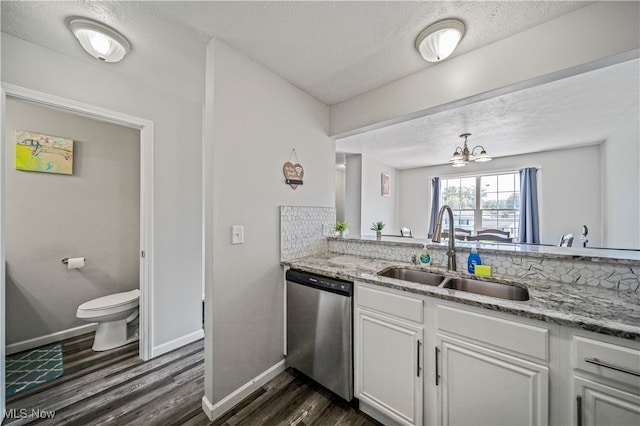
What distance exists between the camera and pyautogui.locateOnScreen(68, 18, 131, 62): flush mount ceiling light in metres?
1.34

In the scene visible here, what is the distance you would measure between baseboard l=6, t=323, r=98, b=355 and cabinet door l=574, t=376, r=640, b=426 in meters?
3.84

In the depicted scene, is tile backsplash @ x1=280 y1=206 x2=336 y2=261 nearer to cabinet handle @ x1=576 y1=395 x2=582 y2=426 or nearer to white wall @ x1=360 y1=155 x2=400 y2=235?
Answer: cabinet handle @ x1=576 y1=395 x2=582 y2=426

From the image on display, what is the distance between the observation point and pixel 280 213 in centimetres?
187

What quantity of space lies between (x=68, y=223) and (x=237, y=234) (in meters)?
2.21

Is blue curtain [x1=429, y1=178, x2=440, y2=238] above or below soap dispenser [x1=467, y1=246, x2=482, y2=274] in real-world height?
above

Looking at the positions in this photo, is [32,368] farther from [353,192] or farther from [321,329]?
[353,192]

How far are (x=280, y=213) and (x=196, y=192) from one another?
3.50 feet

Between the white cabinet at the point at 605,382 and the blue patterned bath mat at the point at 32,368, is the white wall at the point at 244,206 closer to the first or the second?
the blue patterned bath mat at the point at 32,368

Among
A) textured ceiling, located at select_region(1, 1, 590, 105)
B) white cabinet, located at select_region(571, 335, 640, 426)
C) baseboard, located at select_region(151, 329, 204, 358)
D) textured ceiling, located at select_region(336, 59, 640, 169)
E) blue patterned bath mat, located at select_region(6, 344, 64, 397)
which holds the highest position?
textured ceiling, located at select_region(336, 59, 640, 169)

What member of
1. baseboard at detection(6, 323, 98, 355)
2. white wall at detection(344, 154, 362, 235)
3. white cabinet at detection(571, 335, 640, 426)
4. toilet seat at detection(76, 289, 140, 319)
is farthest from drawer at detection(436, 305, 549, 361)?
white wall at detection(344, 154, 362, 235)

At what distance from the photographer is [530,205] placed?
447 centimetres

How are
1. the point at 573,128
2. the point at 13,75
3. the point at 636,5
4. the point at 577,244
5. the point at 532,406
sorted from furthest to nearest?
the point at 577,244 < the point at 573,128 < the point at 13,75 < the point at 636,5 < the point at 532,406

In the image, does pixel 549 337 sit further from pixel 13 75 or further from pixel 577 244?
pixel 577 244

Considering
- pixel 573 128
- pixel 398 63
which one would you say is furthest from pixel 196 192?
pixel 573 128
